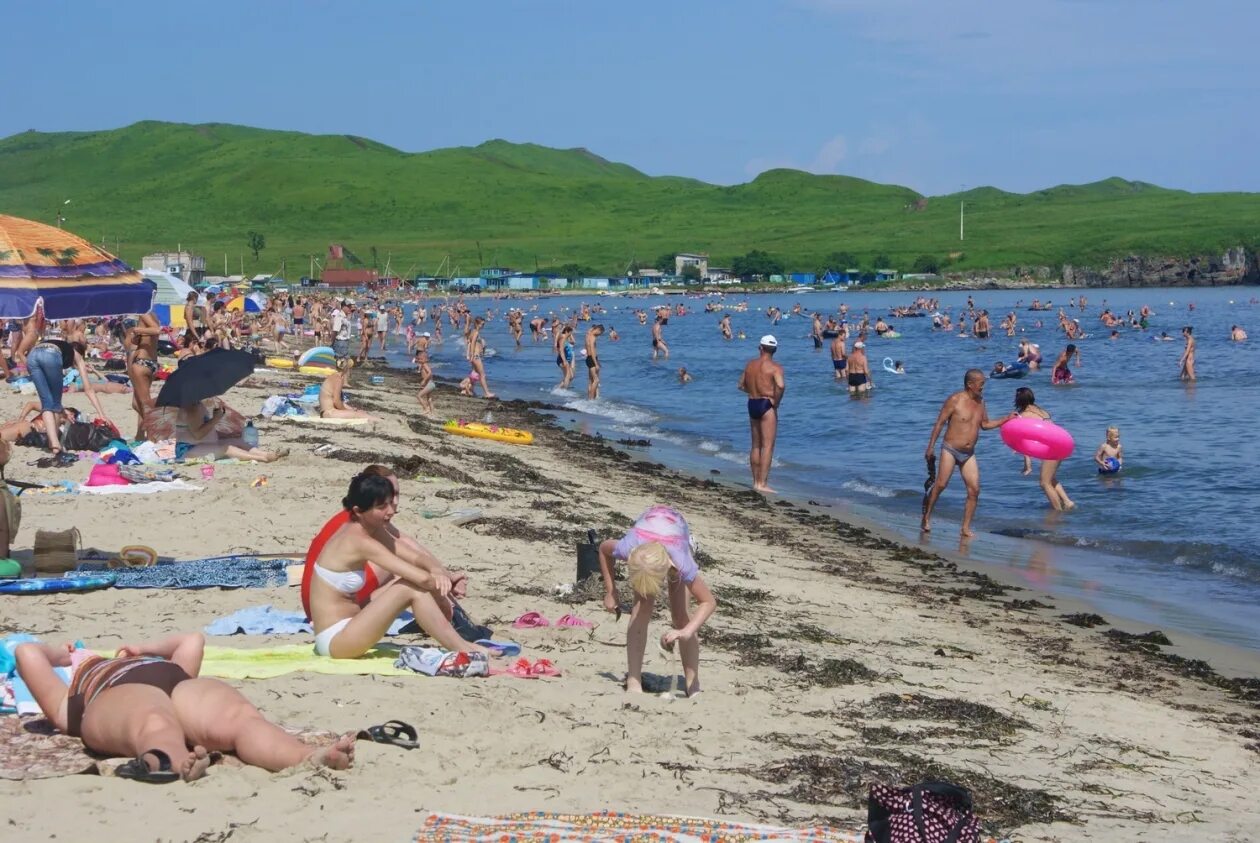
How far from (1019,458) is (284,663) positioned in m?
13.6

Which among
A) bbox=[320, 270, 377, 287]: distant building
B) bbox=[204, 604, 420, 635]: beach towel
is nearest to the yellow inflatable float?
bbox=[204, 604, 420, 635]: beach towel

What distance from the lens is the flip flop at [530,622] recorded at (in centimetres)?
768

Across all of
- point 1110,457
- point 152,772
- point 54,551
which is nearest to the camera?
point 152,772

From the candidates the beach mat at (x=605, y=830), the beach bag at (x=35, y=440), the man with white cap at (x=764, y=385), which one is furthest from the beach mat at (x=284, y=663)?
the man with white cap at (x=764, y=385)

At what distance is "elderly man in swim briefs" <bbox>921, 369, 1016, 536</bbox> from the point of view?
12.7 meters

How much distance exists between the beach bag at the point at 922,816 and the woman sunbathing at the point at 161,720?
Answer: 198 cm

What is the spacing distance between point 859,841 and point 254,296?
131ft

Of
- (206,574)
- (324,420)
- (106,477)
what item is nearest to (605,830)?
(206,574)

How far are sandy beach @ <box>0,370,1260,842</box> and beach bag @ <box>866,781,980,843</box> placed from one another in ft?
2.56

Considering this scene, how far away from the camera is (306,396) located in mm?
19344

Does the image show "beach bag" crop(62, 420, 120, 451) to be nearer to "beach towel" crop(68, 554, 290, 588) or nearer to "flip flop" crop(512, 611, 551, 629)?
"beach towel" crop(68, 554, 290, 588)

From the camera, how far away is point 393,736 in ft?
17.4

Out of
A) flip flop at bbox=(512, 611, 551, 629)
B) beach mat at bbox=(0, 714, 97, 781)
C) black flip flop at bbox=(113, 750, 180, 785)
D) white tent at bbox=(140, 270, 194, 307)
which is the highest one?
white tent at bbox=(140, 270, 194, 307)

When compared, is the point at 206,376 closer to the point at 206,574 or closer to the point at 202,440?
the point at 202,440
